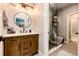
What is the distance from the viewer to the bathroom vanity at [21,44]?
6.56ft

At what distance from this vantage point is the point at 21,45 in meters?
2.19

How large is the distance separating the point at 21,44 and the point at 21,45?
0.02m

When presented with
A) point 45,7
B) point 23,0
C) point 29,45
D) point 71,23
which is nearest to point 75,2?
point 71,23

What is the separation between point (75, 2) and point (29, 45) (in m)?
1.29

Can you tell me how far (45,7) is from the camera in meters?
2.21

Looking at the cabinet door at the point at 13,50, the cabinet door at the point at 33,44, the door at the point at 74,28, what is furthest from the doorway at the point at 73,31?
the cabinet door at the point at 13,50

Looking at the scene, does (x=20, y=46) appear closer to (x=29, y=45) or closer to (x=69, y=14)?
(x=29, y=45)

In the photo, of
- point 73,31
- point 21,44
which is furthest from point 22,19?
point 73,31

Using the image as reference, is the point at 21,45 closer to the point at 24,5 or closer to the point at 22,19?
the point at 22,19

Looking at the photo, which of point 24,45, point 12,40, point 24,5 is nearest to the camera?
point 12,40

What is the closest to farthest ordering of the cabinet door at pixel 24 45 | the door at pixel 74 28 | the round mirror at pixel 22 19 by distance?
1. the door at pixel 74 28
2. the cabinet door at pixel 24 45
3. the round mirror at pixel 22 19

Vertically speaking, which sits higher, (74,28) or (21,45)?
(74,28)

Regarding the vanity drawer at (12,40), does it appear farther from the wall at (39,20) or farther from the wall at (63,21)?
the wall at (63,21)

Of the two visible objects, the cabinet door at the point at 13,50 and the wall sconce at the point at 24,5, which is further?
the wall sconce at the point at 24,5
